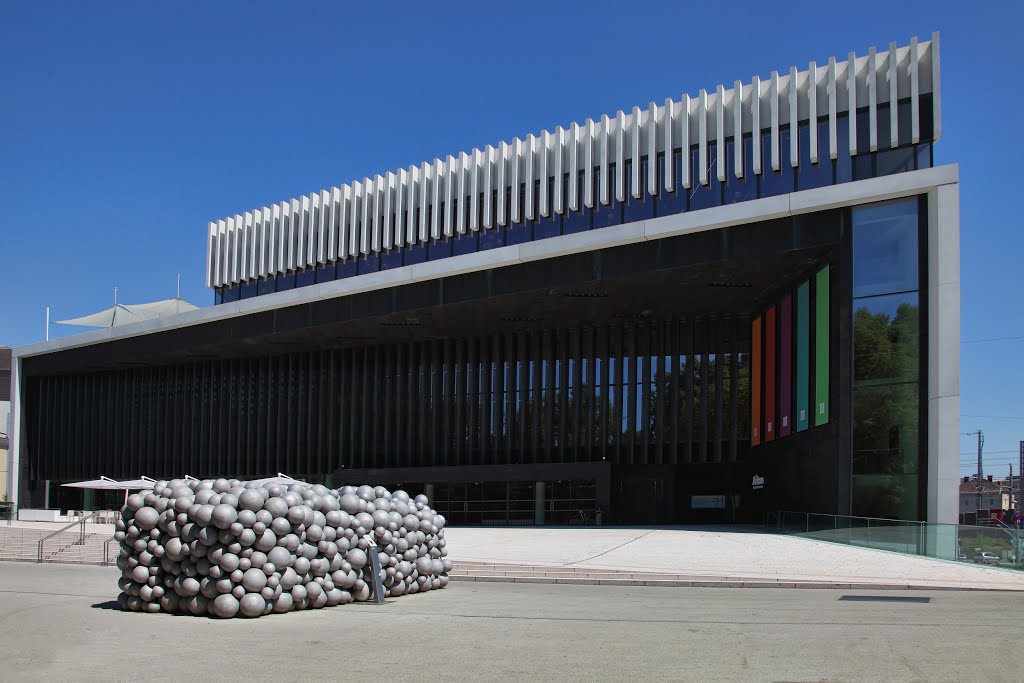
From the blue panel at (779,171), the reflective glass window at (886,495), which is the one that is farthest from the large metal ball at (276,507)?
the blue panel at (779,171)

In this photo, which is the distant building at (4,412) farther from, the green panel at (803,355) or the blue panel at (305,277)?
the green panel at (803,355)

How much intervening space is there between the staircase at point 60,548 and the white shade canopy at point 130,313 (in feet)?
75.7

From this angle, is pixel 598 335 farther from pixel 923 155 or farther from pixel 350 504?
pixel 350 504

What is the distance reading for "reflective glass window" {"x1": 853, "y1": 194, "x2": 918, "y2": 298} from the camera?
83.1ft

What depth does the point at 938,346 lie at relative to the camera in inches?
950

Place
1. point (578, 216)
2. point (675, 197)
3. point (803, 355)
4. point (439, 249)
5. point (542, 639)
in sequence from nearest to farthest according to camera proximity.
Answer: point (542, 639) < point (803, 355) < point (675, 197) < point (578, 216) < point (439, 249)

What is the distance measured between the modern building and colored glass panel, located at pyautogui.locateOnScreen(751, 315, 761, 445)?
13 centimetres

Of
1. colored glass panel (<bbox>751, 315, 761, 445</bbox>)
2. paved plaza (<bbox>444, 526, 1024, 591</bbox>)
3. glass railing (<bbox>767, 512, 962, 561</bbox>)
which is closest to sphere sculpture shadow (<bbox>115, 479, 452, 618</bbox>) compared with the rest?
paved plaza (<bbox>444, 526, 1024, 591</bbox>)

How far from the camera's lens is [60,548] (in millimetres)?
28125

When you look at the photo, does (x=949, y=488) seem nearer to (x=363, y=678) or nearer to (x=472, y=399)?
(x=363, y=678)

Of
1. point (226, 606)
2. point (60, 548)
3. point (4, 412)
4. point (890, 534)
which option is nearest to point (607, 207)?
point (890, 534)

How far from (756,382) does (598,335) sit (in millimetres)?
6870

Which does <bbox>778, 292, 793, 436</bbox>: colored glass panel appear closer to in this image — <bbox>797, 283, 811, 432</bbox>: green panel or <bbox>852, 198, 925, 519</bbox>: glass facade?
<bbox>797, 283, 811, 432</bbox>: green panel

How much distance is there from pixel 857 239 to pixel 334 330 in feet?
71.5
